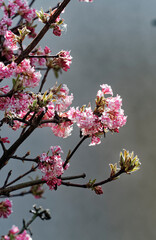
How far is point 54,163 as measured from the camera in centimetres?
121

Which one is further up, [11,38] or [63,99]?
[11,38]

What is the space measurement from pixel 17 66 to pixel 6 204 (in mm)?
813

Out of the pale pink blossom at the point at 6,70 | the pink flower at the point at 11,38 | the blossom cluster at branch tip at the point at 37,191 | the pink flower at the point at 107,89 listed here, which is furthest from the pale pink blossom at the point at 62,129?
the blossom cluster at branch tip at the point at 37,191

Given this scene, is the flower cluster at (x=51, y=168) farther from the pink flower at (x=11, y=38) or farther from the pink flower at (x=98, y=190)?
the pink flower at (x=11, y=38)

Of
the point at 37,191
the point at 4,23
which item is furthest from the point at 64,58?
the point at 37,191

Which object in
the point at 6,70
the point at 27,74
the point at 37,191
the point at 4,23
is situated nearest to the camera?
the point at 6,70

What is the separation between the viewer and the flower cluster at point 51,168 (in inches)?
47.1

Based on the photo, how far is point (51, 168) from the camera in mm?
1205

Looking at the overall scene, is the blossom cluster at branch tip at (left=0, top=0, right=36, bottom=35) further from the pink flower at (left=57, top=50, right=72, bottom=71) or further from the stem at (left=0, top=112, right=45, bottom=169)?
the stem at (left=0, top=112, right=45, bottom=169)

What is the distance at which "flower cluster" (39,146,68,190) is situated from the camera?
1196 mm

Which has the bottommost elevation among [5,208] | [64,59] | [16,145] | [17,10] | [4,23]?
[5,208]

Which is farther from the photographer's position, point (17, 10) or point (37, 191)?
point (37, 191)

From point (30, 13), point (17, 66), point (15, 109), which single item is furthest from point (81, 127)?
point (30, 13)

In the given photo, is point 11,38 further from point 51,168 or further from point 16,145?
point 51,168
